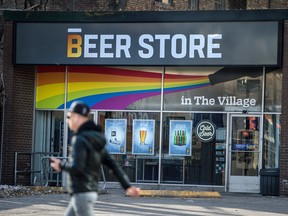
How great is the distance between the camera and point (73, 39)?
19344 millimetres

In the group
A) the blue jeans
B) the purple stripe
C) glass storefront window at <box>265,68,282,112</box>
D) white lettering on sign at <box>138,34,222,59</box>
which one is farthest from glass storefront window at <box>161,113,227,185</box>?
the blue jeans

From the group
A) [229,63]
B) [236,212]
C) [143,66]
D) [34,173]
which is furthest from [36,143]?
[236,212]

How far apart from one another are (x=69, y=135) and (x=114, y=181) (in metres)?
2.08

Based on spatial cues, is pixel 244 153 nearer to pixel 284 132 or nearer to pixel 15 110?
pixel 284 132

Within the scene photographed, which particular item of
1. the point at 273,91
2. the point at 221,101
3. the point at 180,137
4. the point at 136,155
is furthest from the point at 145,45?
the point at 273,91

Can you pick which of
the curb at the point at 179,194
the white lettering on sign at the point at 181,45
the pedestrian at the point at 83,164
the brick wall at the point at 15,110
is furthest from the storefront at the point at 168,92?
the pedestrian at the point at 83,164

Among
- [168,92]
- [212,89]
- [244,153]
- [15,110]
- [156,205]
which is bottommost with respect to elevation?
[156,205]

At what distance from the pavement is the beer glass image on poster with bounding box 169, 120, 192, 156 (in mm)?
2746

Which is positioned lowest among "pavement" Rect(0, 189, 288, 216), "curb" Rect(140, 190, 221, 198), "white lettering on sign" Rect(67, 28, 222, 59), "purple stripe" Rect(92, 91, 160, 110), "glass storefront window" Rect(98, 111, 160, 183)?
"pavement" Rect(0, 189, 288, 216)

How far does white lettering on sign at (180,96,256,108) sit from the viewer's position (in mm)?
19500

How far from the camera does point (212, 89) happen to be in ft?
64.9

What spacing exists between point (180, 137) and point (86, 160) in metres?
13.0

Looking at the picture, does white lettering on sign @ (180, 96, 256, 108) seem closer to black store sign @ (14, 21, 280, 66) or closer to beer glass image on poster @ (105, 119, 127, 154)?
black store sign @ (14, 21, 280, 66)

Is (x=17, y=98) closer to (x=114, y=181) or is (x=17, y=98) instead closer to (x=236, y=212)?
(x=114, y=181)
